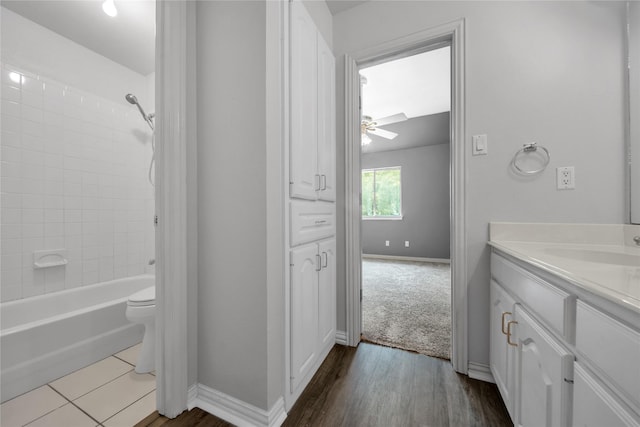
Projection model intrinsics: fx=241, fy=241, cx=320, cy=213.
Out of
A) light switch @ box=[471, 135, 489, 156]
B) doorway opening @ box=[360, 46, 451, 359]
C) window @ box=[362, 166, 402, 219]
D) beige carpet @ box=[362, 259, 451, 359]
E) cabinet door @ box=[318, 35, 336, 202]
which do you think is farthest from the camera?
window @ box=[362, 166, 402, 219]

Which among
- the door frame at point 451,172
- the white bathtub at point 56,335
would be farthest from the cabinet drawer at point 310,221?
the white bathtub at point 56,335

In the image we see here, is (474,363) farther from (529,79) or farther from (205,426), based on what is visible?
(529,79)

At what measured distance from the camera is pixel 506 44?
4.65 feet

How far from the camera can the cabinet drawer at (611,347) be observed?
42 cm

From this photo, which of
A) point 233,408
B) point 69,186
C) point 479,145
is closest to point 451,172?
point 479,145

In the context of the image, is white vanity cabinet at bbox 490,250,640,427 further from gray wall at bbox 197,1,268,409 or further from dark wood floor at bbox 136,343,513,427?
gray wall at bbox 197,1,268,409

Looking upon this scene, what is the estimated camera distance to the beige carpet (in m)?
1.86

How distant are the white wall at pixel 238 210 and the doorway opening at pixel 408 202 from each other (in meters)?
1.01

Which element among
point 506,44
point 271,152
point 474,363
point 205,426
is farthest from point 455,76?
point 205,426

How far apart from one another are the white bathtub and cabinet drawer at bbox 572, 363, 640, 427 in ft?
7.98

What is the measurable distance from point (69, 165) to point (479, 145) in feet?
10.3

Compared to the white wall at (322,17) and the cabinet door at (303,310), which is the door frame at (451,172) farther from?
the cabinet door at (303,310)

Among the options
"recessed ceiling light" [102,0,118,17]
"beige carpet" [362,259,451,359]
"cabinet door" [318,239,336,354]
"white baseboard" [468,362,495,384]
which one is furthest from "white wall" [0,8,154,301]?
"white baseboard" [468,362,495,384]

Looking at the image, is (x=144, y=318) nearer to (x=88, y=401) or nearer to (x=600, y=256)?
(x=88, y=401)
